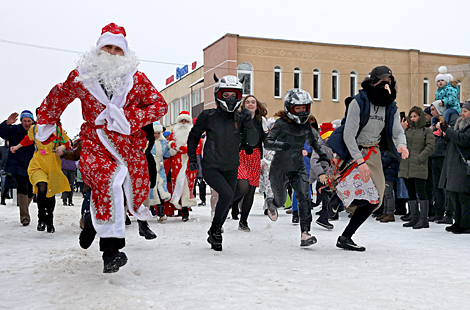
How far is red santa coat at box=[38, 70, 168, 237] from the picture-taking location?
4.78 meters

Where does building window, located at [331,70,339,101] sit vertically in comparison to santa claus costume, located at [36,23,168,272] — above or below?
above

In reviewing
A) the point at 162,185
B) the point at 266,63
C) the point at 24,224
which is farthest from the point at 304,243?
the point at 266,63

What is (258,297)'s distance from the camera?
4023mm

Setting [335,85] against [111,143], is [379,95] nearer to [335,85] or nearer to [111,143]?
[111,143]

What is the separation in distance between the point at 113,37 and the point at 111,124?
855 mm

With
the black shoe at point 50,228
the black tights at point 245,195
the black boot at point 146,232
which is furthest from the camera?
the black shoe at point 50,228

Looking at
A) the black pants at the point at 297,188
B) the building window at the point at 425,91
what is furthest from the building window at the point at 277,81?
the black pants at the point at 297,188

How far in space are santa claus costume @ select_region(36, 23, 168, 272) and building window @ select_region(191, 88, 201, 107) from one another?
36.8 metres

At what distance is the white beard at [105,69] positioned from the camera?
4.99 m

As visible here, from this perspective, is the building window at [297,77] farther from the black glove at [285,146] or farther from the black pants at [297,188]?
the black glove at [285,146]

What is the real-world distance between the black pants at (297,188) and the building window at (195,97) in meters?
34.8

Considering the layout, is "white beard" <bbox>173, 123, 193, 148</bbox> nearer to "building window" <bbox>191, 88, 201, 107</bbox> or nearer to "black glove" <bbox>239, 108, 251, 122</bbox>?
"black glove" <bbox>239, 108, 251, 122</bbox>

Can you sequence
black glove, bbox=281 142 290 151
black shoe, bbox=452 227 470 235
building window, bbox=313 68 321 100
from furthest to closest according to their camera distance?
building window, bbox=313 68 321 100, black shoe, bbox=452 227 470 235, black glove, bbox=281 142 290 151

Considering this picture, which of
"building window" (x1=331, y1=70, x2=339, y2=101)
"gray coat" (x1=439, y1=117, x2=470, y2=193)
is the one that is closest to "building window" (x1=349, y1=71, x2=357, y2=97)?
"building window" (x1=331, y1=70, x2=339, y2=101)
